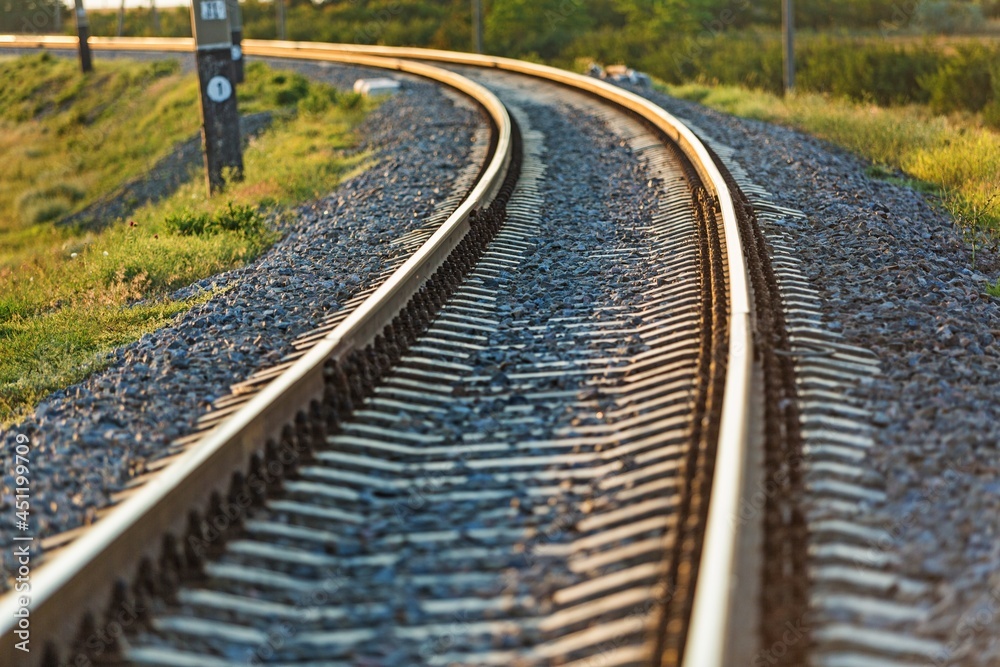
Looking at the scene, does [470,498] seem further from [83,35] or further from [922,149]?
[83,35]

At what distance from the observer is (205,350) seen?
17.2 ft

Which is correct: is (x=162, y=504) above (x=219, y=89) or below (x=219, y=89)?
below

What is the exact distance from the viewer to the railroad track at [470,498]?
2.93 meters

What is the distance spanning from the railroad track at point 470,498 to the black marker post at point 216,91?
7.37 meters

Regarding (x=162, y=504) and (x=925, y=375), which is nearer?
(x=162, y=504)

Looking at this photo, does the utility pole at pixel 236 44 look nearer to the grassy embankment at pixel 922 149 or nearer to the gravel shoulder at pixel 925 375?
the grassy embankment at pixel 922 149

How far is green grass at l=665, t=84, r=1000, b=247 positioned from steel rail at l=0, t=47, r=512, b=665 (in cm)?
527

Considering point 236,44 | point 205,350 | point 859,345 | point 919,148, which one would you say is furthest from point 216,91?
point 236,44

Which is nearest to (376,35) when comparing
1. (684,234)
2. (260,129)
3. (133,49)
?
(133,49)

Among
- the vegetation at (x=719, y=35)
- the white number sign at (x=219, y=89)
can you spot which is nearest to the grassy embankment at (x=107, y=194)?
the white number sign at (x=219, y=89)

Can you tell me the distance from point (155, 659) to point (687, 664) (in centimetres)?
149

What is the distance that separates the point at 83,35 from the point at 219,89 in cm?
2347

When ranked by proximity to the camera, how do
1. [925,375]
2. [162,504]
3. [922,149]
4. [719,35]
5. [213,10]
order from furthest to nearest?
1. [719,35]
2. [213,10]
3. [922,149]
4. [925,375]
5. [162,504]

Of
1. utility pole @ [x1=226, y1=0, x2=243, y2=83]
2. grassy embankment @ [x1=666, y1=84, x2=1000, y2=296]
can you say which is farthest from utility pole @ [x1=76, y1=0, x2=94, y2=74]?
grassy embankment @ [x1=666, y1=84, x2=1000, y2=296]
